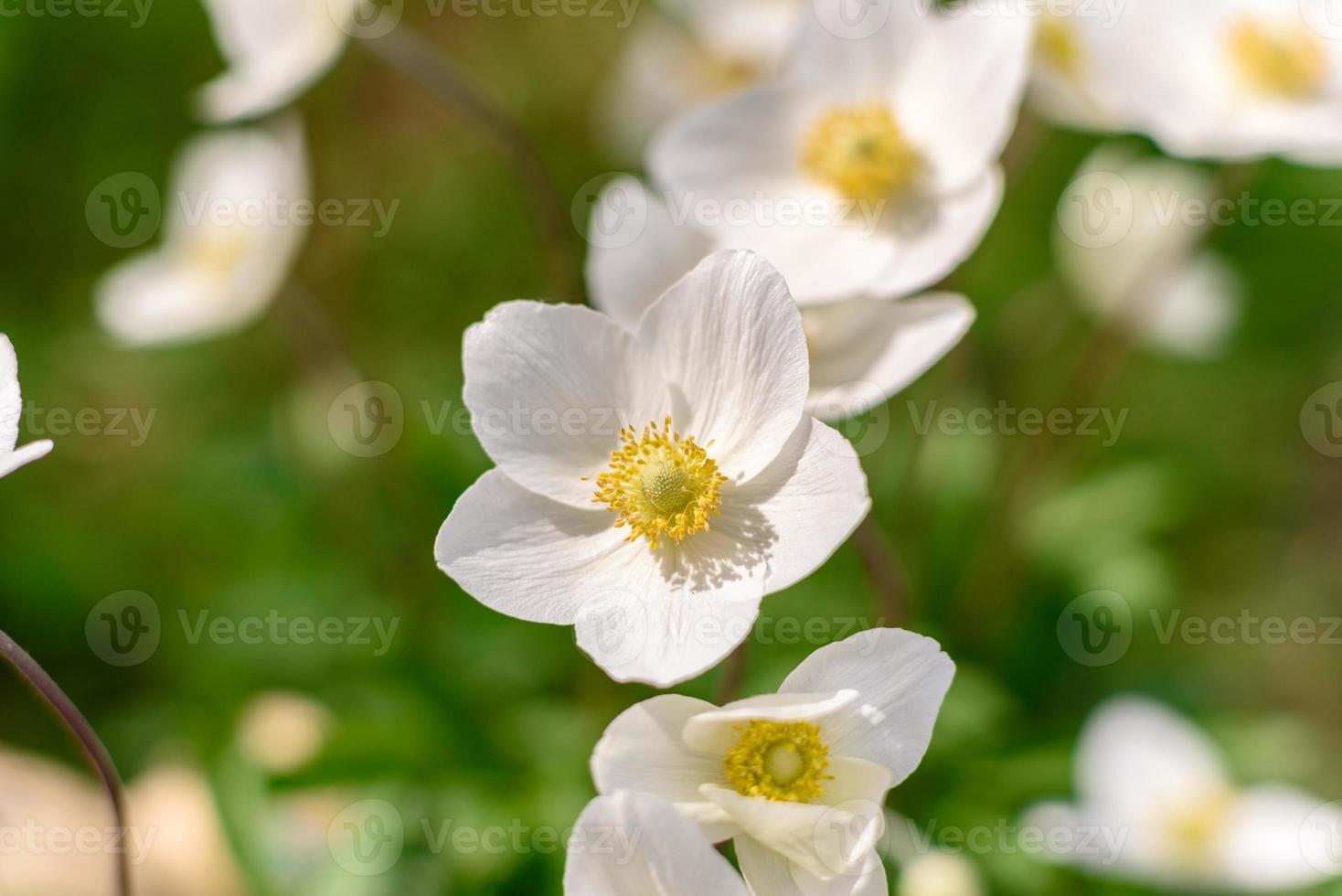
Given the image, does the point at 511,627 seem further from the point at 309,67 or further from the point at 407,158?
the point at 407,158

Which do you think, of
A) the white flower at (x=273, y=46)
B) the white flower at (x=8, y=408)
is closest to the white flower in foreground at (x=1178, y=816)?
the white flower at (x=8, y=408)

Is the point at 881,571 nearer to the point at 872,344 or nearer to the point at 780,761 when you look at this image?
the point at 872,344

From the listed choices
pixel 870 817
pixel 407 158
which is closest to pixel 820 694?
pixel 870 817

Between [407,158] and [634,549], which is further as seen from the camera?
[407,158]

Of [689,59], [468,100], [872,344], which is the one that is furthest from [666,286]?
[689,59]

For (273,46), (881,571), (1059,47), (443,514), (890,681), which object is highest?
(273,46)

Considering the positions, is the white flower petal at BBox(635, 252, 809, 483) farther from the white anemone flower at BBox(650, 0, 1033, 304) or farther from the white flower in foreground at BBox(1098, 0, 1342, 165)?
the white flower in foreground at BBox(1098, 0, 1342, 165)

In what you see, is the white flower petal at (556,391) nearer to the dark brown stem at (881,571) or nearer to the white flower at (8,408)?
the dark brown stem at (881,571)

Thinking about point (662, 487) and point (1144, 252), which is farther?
point (1144, 252)
